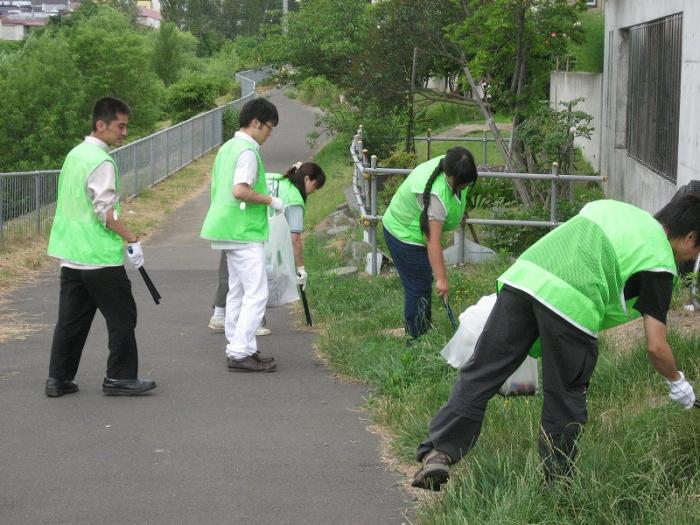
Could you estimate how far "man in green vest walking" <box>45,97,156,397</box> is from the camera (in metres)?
7.13

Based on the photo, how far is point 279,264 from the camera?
8859 millimetres

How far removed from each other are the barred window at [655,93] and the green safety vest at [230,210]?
452 cm

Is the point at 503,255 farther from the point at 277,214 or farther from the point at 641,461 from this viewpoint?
the point at 641,461

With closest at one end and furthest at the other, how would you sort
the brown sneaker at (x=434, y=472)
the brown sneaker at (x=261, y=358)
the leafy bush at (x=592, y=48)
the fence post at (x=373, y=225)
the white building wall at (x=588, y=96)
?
the brown sneaker at (x=434, y=472), the brown sneaker at (x=261, y=358), the fence post at (x=373, y=225), the white building wall at (x=588, y=96), the leafy bush at (x=592, y=48)

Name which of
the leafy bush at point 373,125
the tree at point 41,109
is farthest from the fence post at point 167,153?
the tree at point 41,109

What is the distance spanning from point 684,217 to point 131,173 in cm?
1695

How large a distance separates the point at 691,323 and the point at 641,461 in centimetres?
305

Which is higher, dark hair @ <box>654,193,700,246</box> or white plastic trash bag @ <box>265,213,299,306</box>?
dark hair @ <box>654,193,700,246</box>

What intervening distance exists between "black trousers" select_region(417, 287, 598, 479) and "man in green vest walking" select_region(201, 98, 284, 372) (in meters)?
3.18

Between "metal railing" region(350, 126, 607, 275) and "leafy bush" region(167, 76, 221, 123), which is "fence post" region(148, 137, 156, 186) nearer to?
"metal railing" region(350, 126, 607, 275)

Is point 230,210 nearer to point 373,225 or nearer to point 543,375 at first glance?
point 543,375

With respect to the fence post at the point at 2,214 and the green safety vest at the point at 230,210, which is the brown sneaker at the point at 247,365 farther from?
the fence post at the point at 2,214

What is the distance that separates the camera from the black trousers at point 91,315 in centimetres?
719

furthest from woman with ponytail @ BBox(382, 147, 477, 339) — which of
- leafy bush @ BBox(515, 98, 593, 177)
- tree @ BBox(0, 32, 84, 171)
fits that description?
tree @ BBox(0, 32, 84, 171)
